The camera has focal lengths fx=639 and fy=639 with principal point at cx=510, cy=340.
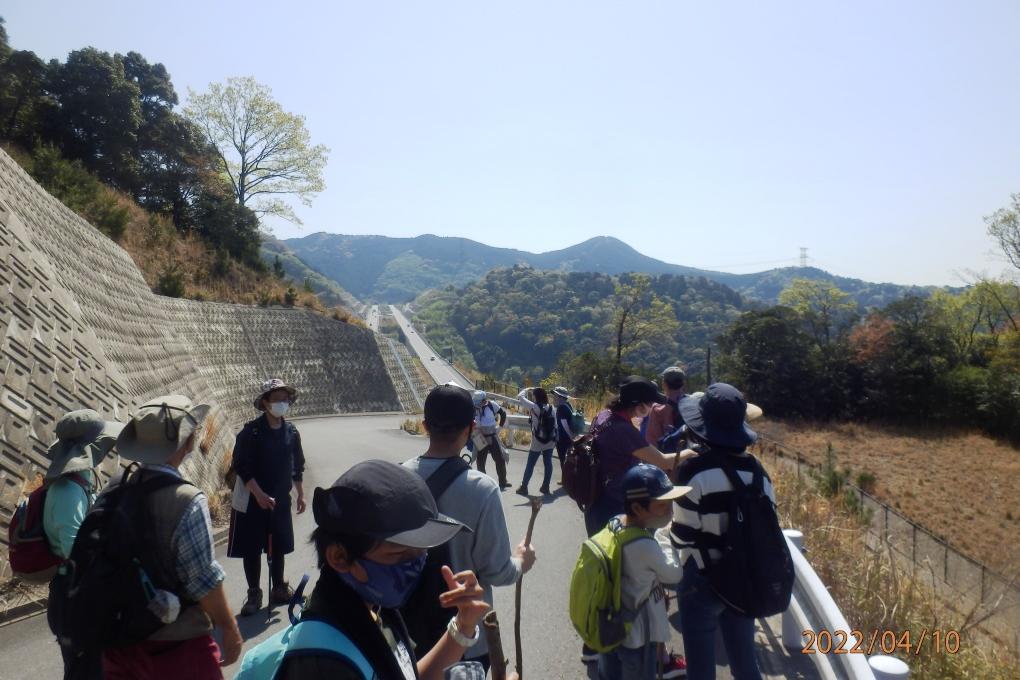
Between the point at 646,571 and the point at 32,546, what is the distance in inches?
118

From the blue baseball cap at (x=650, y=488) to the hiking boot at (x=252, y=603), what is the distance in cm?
355

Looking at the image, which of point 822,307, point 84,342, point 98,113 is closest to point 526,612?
point 84,342

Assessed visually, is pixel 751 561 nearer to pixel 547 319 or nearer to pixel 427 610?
pixel 427 610

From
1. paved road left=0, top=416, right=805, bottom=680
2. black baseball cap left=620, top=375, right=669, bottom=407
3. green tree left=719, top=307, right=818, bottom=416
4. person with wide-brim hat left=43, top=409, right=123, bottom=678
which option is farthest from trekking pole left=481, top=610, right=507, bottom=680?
green tree left=719, top=307, right=818, bottom=416

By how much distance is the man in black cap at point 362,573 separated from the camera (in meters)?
1.53

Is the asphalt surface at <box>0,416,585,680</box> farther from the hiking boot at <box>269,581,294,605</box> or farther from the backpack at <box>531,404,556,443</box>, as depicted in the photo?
the backpack at <box>531,404,556,443</box>

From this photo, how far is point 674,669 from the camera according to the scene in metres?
3.96

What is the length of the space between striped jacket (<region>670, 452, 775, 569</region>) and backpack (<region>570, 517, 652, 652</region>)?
27 cm

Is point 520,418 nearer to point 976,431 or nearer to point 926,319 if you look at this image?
point 976,431

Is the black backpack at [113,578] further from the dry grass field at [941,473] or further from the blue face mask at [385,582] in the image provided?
the dry grass field at [941,473]

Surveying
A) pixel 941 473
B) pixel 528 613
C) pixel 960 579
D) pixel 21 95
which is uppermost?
pixel 21 95

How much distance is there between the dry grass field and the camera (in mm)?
28109
